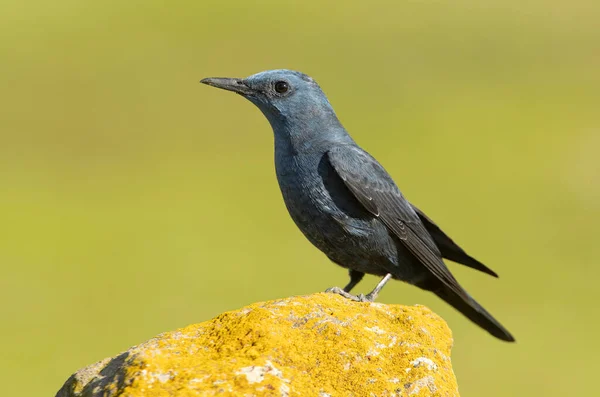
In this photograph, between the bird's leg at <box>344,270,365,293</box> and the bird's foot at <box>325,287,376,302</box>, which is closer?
the bird's foot at <box>325,287,376,302</box>

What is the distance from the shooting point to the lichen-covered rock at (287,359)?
5094 mm

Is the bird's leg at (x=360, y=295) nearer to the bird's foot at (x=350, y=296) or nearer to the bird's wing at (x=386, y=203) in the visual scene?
the bird's foot at (x=350, y=296)

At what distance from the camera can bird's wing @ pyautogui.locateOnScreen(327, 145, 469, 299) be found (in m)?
7.66

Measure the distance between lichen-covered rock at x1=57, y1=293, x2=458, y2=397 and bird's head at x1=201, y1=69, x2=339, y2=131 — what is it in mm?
2405

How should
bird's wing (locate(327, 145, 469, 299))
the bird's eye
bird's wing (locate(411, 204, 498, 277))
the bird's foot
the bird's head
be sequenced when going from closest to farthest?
the bird's foot
bird's wing (locate(327, 145, 469, 299))
the bird's head
the bird's eye
bird's wing (locate(411, 204, 498, 277))

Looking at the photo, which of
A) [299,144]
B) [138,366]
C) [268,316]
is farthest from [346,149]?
[138,366]

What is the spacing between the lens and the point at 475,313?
853cm

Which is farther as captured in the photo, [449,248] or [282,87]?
[449,248]

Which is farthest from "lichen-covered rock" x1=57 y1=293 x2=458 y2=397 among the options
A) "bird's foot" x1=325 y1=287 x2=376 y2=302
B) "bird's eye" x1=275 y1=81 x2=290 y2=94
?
"bird's eye" x1=275 y1=81 x2=290 y2=94

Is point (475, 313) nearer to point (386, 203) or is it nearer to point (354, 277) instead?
point (354, 277)

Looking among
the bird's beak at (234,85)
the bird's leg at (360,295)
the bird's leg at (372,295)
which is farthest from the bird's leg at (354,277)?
the bird's beak at (234,85)

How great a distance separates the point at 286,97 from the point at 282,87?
0.41 ft

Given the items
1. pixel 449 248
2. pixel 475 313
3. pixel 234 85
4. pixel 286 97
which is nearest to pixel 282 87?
pixel 286 97

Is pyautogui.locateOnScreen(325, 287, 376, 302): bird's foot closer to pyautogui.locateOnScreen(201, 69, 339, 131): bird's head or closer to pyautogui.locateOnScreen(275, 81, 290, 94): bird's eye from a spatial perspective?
pyautogui.locateOnScreen(201, 69, 339, 131): bird's head
